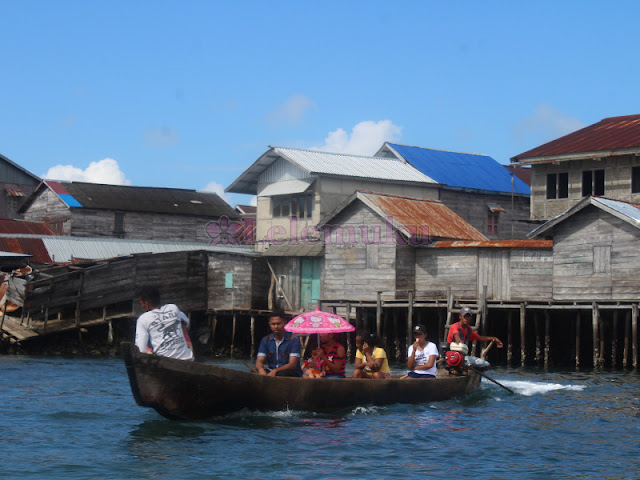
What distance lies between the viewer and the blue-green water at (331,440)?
12.7 m

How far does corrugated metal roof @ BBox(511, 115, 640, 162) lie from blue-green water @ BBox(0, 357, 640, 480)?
15.0 meters

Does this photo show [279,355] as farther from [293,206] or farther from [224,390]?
[293,206]

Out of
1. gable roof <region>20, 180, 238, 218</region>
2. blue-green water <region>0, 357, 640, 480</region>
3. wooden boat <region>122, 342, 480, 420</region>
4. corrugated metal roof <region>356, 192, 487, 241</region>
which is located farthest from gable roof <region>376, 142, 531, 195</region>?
wooden boat <region>122, 342, 480, 420</region>

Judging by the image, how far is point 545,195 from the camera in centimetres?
3631

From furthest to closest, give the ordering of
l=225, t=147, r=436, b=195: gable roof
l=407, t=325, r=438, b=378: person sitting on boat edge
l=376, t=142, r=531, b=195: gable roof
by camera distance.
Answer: l=376, t=142, r=531, b=195: gable roof → l=225, t=147, r=436, b=195: gable roof → l=407, t=325, r=438, b=378: person sitting on boat edge

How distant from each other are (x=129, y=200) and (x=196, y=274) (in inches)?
635

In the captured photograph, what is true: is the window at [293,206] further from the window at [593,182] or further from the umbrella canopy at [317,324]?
the umbrella canopy at [317,324]

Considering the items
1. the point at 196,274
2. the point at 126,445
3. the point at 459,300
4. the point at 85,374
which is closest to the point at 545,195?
the point at 459,300

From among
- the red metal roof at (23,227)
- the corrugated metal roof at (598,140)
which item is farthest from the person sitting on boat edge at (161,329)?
the red metal roof at (23,227)

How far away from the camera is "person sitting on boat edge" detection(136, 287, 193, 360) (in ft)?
46.0

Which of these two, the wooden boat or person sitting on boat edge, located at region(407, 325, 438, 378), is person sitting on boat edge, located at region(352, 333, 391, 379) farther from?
person sitting on boat edge, located at region(407, 325, 438, 378)

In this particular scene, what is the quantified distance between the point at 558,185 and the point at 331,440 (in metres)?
23.9

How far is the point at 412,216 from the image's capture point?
35.0m

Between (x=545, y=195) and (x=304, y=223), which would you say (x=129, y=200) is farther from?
(x=545, y=195)
